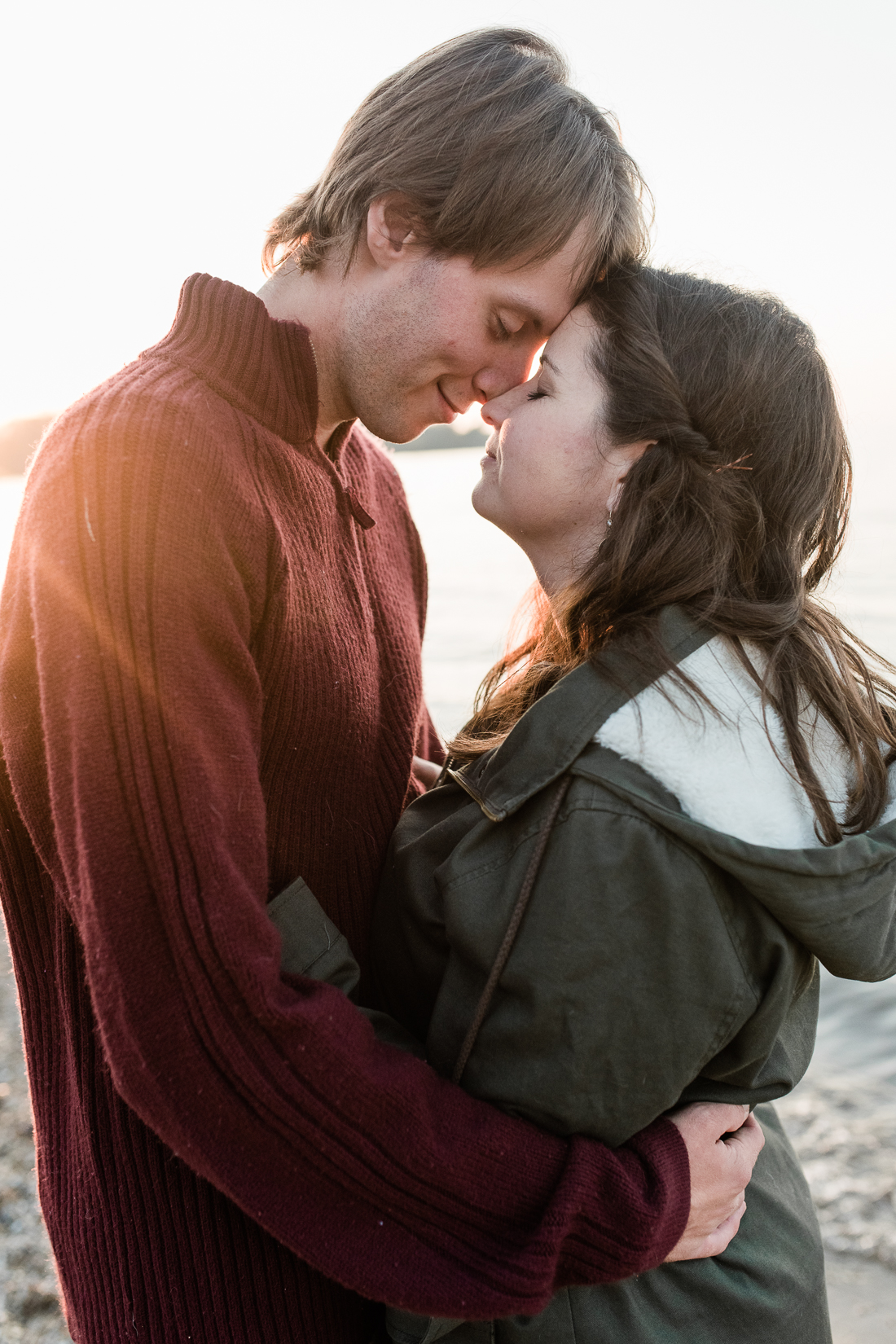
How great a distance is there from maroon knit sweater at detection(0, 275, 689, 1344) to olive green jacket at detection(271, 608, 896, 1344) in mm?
98

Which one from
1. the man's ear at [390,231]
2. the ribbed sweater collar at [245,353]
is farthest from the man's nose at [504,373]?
the ribbed sweater collar at [245,353]

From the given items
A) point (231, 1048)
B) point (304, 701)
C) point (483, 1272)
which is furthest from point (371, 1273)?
point (304, 701)

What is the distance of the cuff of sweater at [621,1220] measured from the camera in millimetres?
1148

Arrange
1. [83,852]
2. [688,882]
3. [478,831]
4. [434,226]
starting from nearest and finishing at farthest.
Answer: [83,852]
[688,882]
[478,831]
[434,226]

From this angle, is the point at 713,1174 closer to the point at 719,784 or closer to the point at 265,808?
the point at 719,784

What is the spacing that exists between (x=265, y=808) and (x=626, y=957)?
0.48m

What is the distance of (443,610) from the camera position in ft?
41.0

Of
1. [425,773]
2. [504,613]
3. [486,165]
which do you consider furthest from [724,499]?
[504,613]

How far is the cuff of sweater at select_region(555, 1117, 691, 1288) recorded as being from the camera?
115 centimetres

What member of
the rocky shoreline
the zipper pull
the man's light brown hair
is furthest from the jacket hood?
the rocky shoreline

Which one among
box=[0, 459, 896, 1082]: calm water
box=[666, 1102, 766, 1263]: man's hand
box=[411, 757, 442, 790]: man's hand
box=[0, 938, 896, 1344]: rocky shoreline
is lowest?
box=[0, 459, 896, 1082]: calm water

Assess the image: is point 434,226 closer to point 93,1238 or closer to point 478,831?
point 478,831

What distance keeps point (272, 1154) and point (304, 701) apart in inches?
22.2

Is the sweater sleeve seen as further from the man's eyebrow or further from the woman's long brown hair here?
the man's eyebrow
